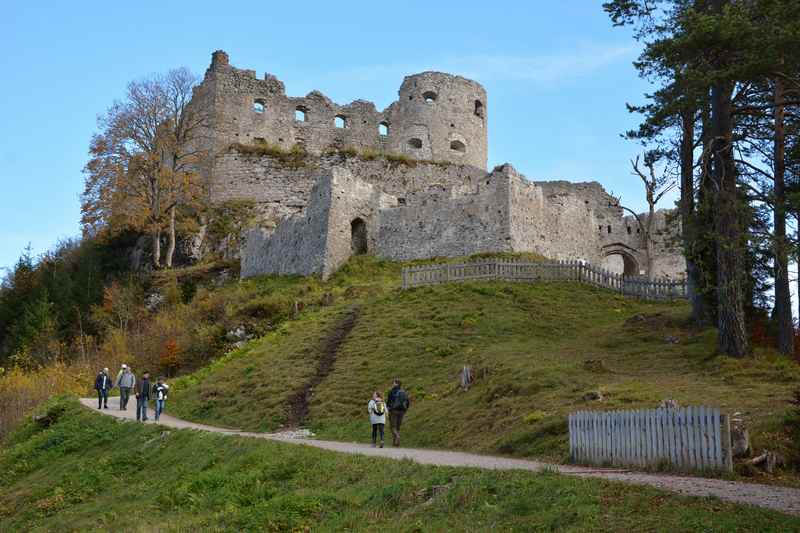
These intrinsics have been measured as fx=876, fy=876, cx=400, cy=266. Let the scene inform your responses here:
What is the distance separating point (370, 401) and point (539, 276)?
607 inches

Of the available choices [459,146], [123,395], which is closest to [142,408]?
[123,395]

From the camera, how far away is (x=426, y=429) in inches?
752

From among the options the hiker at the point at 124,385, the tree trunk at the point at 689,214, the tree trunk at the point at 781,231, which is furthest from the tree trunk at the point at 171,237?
the tree trunk at the point at 781,231

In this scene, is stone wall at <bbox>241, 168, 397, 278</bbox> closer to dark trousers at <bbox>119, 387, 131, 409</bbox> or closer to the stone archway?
the stone archway

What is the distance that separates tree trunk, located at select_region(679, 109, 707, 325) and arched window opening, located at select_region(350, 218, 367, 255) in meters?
18.5

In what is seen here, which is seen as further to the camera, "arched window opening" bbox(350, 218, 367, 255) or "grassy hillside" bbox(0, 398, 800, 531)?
"arched window opening" bbox(350, 218, 367, 255)

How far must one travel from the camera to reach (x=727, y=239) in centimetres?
1972

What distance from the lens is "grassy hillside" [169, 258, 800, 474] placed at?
659 inches

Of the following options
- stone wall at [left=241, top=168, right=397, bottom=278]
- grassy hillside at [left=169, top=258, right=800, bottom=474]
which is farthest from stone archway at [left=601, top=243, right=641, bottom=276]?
grassy hillside at [left=169, top=258, right=800, bottom=474]

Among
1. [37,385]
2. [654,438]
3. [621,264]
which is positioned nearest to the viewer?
[654,438]

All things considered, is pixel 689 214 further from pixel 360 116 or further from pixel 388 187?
pixel 360 116

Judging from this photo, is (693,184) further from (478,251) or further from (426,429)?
(478,251)

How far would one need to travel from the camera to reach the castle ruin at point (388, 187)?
38312mm

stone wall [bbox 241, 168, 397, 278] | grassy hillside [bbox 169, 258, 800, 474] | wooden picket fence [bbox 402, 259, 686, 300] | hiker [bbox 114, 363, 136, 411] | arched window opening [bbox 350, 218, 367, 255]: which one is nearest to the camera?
grassy hillside [bbox 169, 258, 800, 474]
